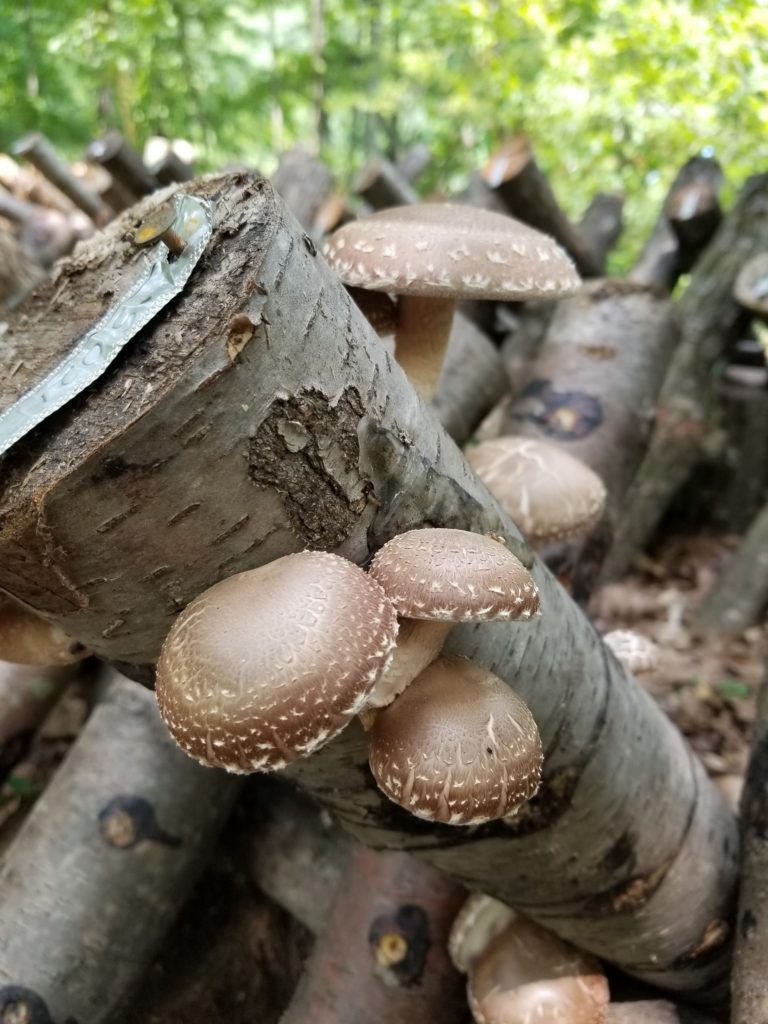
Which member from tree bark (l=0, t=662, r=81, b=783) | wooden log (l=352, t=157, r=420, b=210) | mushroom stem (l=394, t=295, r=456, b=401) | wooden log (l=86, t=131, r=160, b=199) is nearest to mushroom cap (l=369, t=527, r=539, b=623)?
mushroom stem (l=394, t=295, r=456, b=401)

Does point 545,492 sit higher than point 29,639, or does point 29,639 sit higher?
point 29,639

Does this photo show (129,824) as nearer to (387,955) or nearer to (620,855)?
(387,955)

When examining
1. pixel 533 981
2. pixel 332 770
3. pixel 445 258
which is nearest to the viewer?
pixel 332 770

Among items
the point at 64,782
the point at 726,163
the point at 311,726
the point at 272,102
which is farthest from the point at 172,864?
the point at 272,102

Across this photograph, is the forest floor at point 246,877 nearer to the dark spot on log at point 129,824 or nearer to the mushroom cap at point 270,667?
the dark spot on log at point 129,824

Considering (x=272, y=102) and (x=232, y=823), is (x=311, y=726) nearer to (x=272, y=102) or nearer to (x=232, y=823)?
(x=232, y=823)

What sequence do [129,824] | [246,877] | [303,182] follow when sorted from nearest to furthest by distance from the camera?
[129,824], [246,877], [303,182]

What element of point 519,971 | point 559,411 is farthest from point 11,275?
point 519,971
